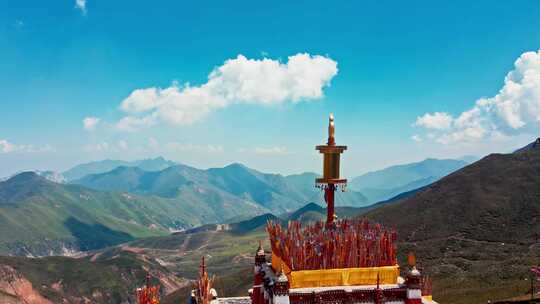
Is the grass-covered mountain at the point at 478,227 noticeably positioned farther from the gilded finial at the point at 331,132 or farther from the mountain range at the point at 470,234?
the gilded finial at the point at 331,132

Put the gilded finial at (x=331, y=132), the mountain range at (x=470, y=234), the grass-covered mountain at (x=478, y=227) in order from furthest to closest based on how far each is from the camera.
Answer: the mountain range at (x=470, y=234) < the grass-covered mountain at (x=478, y=227) < the gilded finial at (x=331, y=132)

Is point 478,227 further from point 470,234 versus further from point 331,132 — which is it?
point 331,132

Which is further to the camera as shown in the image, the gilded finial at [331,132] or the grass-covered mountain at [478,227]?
the grass-covered mountain at [478,227]

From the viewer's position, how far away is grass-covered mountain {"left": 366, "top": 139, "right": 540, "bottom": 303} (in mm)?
50584

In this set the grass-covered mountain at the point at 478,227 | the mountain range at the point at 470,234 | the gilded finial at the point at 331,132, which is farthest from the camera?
the mountain range at the point at 470,234

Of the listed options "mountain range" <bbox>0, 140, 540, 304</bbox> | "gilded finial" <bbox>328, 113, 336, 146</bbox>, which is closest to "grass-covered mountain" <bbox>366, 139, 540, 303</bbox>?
"mountain range" <bbox>0, 140, 540, 304</bbox>

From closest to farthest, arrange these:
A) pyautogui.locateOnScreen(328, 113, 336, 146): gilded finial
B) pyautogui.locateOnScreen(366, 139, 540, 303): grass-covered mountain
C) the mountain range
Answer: pyautogui.locateOnScreen(328, 113, 336, 146): gilded finial → pyautogui.locateOnScreen(366, 139, 540, 303): grass-covered mountain → the mountain range

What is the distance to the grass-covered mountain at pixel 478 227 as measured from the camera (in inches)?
1992

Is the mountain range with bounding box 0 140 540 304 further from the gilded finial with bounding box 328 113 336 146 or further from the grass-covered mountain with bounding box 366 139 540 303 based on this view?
the gilded finial with bounding box 328 113 336 146

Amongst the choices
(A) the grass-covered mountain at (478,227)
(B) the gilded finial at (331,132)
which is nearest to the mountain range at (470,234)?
(A) the grass-covered mountain at (478,227)

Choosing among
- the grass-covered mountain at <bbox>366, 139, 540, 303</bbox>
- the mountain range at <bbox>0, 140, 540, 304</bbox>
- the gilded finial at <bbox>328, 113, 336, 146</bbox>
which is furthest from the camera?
the mountain range at <bbox>0, 140, 540, 304</bbox>

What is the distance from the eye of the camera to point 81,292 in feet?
357

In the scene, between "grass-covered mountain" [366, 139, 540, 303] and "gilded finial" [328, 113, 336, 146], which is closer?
"gilded finial" [328, 113, 336, 146]

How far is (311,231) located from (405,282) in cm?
508
